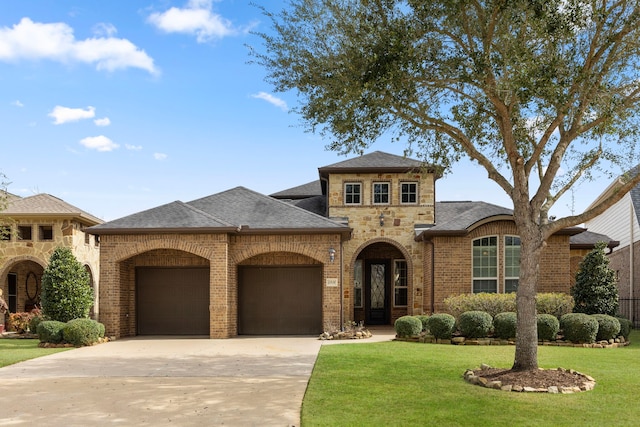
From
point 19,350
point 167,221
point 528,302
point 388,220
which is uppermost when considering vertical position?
point 388,220

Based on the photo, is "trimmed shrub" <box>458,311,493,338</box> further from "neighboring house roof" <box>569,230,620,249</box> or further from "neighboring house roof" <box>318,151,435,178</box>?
"neighboring house roof" <box>569,230,620,249</box>

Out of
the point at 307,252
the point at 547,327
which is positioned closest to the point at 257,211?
the point at 307,252

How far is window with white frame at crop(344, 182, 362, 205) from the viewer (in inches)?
806

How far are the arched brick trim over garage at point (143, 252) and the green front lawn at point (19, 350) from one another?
7.26ft

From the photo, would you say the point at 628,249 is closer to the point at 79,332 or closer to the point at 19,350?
the point at 79,332

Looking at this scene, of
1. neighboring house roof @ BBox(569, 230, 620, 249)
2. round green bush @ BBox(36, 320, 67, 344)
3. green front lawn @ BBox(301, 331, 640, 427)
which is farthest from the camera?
neighboring house roof @ BBox(569, 230, 620, 249)

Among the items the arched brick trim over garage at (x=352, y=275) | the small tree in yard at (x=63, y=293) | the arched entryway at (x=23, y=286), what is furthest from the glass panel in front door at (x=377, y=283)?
the arched entryway at (x=23, y=286)

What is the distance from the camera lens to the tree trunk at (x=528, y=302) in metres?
10.0

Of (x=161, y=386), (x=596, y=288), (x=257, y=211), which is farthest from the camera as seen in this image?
(x=257, y=211)

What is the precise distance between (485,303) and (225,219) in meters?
8.24

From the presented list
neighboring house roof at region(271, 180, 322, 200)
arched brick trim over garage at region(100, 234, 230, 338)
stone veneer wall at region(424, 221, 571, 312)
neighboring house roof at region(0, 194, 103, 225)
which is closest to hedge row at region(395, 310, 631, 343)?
stone veneer wall at region(424, 221, 571, 312)

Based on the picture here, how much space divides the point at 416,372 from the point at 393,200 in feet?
34.1

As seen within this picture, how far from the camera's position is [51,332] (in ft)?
50.5

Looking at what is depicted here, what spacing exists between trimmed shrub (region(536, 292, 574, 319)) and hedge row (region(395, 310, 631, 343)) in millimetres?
861
